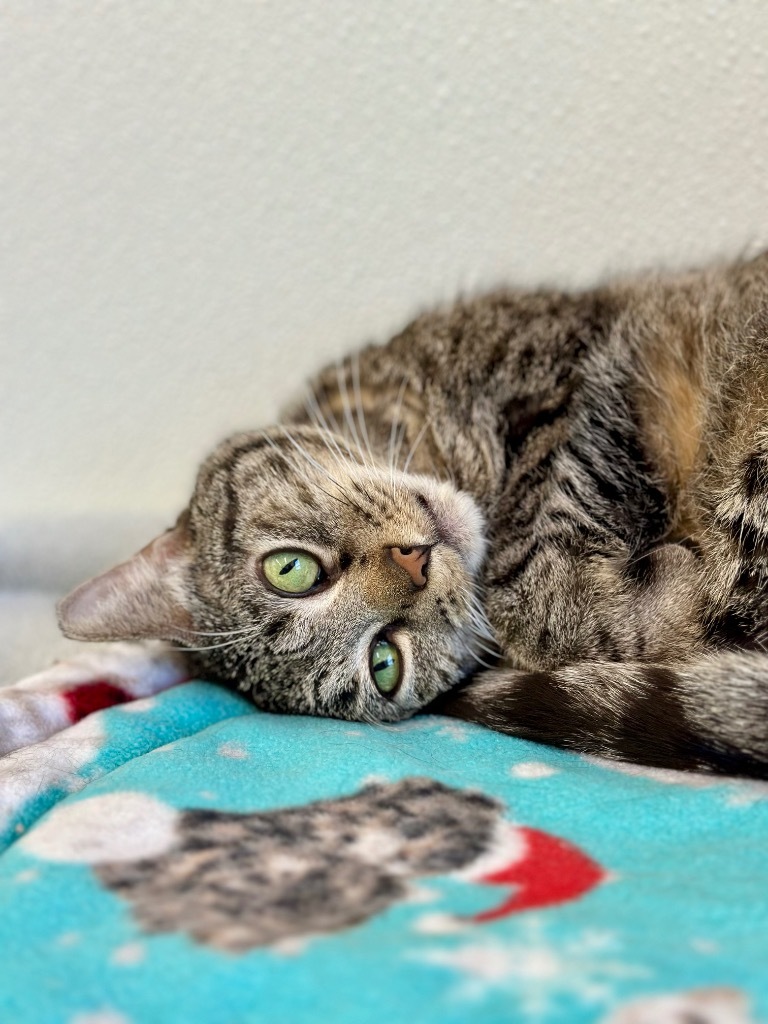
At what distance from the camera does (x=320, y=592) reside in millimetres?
1058

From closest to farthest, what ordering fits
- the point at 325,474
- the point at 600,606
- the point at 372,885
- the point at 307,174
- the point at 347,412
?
1. the point at 372,885
2. the point at 600,606
3. the point at 325,474
4. the point at 347,412
5. the point at 307,174

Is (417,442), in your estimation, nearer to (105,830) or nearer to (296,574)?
(296,574)

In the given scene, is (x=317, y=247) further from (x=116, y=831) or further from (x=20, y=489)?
(x=116, y=831)

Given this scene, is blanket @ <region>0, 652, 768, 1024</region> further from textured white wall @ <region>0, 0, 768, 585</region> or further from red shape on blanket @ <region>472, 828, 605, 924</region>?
textured white wall @ <region>0, 0, 768, 585</region>

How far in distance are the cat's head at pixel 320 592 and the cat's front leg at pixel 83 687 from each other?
0.30 ft

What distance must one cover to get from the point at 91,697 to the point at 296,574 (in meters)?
0.34

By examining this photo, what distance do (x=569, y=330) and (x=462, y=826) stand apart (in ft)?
2.57

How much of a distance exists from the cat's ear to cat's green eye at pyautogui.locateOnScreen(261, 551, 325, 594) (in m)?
0.16

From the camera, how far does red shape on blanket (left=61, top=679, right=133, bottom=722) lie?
42.5 inches

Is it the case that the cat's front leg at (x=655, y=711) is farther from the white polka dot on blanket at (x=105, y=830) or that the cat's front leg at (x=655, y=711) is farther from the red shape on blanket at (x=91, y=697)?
the red shape on blanket at (x=91, y=697)

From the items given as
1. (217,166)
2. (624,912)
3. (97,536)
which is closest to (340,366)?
(217,166)

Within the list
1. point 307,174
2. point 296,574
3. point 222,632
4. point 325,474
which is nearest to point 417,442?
point 325,474

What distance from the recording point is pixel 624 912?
1.70 ft

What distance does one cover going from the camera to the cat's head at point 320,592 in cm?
104
